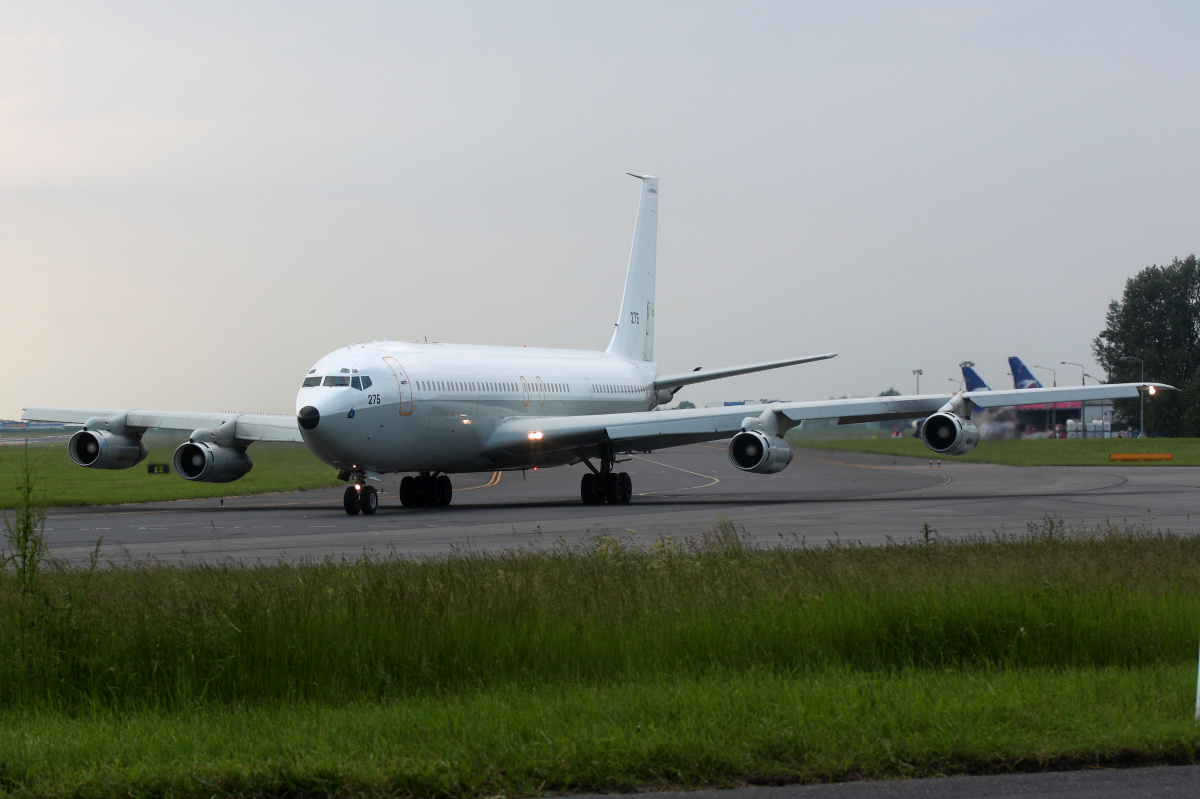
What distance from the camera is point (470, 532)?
76.5 ft

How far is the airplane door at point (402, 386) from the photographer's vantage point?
101ft

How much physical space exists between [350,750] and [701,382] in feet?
117

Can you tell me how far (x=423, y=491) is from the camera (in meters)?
34.2

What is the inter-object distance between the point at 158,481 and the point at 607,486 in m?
22.2

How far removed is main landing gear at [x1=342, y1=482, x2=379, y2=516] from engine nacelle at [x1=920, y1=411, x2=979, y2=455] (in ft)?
45.4

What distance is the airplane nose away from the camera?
29.1 metres

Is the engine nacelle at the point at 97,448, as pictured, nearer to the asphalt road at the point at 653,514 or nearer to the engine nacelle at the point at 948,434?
the asphalt road at the point at 653,514

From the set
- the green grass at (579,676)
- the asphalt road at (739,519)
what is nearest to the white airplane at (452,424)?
the asphalt road at (739,519)

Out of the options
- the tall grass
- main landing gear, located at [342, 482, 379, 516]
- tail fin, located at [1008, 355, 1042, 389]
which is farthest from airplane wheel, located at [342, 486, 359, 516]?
tail fin, located at [1008, 355, 1042, 389]

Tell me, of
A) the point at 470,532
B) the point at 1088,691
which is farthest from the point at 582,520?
the point at 1088,691

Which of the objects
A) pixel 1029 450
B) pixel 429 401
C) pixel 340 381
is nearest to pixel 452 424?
pixel 429 401

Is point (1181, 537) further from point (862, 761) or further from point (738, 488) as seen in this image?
point (738, 488)

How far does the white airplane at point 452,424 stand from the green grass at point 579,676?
54.0ft

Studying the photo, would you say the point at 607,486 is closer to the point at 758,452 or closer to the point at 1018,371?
the point at 758,452
